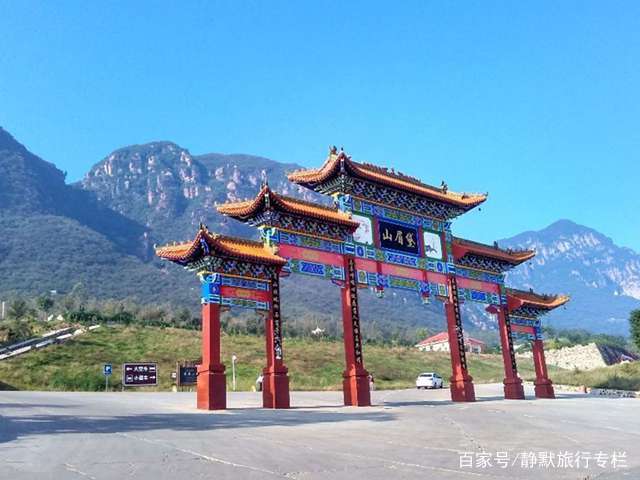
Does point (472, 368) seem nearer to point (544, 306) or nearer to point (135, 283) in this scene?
point (544, 306)

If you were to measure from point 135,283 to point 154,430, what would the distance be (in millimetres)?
136904

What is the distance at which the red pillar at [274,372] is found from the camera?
67.2ft

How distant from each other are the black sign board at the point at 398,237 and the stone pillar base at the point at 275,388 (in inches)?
316

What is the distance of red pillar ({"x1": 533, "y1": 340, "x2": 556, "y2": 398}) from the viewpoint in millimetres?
31125

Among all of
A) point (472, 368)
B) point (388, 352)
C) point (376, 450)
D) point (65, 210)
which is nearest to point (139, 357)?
point (388, 352)

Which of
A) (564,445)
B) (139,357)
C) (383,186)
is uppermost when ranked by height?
(383,186)

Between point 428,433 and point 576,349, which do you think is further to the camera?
point 576,349

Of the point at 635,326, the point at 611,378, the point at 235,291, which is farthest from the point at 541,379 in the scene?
the point at 635,326

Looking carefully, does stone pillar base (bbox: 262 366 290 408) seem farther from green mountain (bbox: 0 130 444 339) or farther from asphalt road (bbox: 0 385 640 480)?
green mountain (bbox: 0 130 444 339)

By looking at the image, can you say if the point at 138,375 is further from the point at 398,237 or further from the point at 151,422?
the point at 151,422

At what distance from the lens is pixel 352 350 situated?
2306 cm

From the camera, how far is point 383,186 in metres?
26.2

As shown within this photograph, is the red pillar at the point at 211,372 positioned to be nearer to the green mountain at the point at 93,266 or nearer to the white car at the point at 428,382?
the white car at the point at 428,382

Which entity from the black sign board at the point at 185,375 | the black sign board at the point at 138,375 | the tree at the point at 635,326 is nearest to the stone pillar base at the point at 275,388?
the black sign board at the point at 138,375
